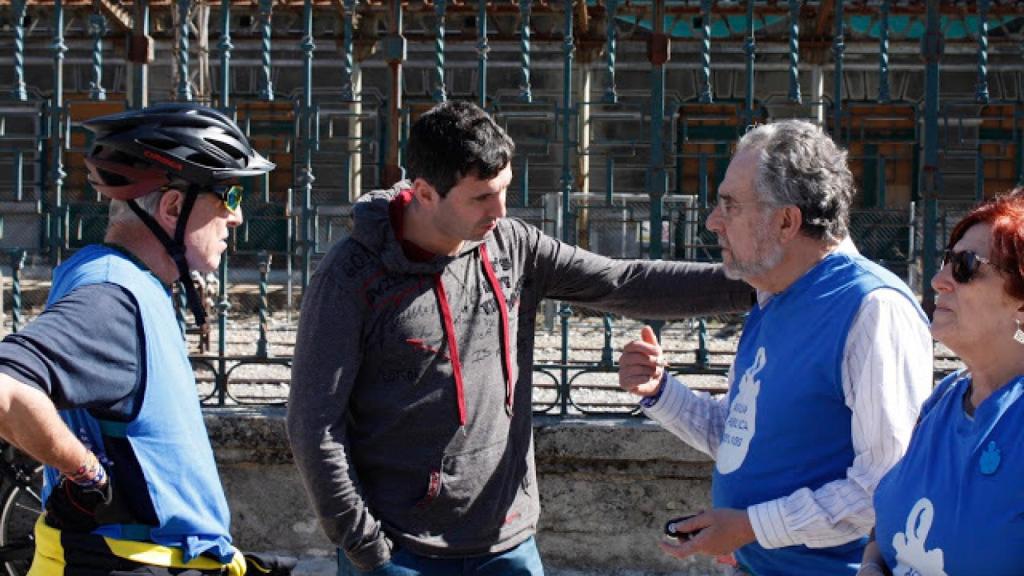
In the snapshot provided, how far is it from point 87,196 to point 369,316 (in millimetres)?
15884

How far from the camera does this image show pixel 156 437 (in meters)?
2.54

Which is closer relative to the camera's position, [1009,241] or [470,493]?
[1009,241]

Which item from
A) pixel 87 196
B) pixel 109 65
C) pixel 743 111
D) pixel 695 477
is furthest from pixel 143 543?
pixel 109 65

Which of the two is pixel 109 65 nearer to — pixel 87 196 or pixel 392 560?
pixel 87 196

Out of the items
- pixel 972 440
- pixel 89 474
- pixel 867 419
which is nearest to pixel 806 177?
pixel 867 419

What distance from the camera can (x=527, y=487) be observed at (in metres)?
3.26

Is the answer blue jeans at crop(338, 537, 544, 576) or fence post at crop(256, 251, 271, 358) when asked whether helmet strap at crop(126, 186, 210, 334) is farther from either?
fence post at crop(256, 251, 271, 358)

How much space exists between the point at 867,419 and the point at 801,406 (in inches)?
5.6

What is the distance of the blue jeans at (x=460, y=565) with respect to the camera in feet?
9.89

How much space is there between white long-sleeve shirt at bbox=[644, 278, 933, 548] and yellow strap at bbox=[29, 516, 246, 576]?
1143 mm

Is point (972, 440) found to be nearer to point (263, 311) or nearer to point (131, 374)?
point (131, 374)

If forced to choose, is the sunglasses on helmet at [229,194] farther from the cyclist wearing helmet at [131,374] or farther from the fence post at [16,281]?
the fence post at [16,281]

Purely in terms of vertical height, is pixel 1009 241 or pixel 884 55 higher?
pixel 884 55

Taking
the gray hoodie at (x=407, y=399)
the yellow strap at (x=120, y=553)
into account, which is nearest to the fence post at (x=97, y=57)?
the gray hoodie at (x=407, y=399)
